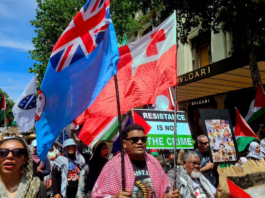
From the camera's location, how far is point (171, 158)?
5859mm

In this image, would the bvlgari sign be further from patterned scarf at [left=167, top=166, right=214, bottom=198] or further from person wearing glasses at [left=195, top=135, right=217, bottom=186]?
patterned scarf at [left=167, top=166, right=214, bottom=198]

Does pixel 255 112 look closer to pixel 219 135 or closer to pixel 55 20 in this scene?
pixel 219 135

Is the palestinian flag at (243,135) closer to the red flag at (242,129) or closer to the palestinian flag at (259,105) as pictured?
the red flag at (242,129)

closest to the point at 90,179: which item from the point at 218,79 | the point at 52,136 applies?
the point at 52,136

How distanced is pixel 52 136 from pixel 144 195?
4.14 feet

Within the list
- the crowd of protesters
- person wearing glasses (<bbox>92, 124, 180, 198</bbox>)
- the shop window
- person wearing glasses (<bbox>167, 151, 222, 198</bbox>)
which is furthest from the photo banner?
the shop window

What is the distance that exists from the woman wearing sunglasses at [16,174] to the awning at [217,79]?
26.7 feet

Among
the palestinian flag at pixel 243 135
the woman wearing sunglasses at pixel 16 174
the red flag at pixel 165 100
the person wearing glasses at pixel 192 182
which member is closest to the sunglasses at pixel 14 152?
the woman wearing sunglasses at pixel 16 174

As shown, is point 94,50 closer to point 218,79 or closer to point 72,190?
point 72,190

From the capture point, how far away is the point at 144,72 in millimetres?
4219

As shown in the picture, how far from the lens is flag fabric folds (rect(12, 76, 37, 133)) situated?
805 cm

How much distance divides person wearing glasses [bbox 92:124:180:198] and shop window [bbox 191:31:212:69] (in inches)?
502

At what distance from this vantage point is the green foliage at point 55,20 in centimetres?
1580

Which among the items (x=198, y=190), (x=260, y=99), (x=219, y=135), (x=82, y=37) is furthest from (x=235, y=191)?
(x=260, y=99)
